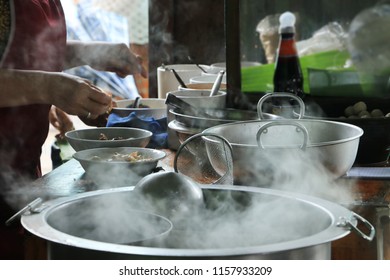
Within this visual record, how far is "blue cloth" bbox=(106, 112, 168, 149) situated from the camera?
2.76m

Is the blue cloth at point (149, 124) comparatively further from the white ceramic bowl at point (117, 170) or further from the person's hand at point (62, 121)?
the person's hand at point (62, 121)

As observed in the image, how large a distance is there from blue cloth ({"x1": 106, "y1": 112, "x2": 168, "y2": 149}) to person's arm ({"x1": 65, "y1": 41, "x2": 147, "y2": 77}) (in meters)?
0.29

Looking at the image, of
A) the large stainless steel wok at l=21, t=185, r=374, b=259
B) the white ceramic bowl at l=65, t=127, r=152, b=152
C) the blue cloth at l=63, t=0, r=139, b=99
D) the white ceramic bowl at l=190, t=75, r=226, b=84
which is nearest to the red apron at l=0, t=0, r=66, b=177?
the white ceramic bowl at l=65, t=127, r=152, b=152

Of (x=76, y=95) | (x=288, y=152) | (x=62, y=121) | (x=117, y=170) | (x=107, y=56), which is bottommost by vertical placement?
(x=62, y=121)

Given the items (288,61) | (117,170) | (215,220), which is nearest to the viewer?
(215,220)

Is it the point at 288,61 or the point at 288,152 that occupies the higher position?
the point at 288,61

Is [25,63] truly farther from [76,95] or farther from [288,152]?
[288,152]

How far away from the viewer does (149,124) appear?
2.83 m

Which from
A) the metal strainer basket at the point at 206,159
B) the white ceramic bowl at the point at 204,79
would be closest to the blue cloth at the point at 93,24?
the white ceramic bowl at the point at 204,79

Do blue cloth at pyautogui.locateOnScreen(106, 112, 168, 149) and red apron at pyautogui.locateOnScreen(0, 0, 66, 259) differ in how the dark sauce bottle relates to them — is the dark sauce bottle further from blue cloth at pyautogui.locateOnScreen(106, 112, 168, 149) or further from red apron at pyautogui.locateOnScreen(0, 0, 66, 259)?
red apron at pyautogui.locateOnScreen(0, 0, 66, 259)

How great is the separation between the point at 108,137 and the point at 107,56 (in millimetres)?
562

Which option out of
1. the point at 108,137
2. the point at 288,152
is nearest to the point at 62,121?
the point at 108,137

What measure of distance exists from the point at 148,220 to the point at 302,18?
142 centimetres

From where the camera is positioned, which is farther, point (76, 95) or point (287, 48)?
point (287, 48)
